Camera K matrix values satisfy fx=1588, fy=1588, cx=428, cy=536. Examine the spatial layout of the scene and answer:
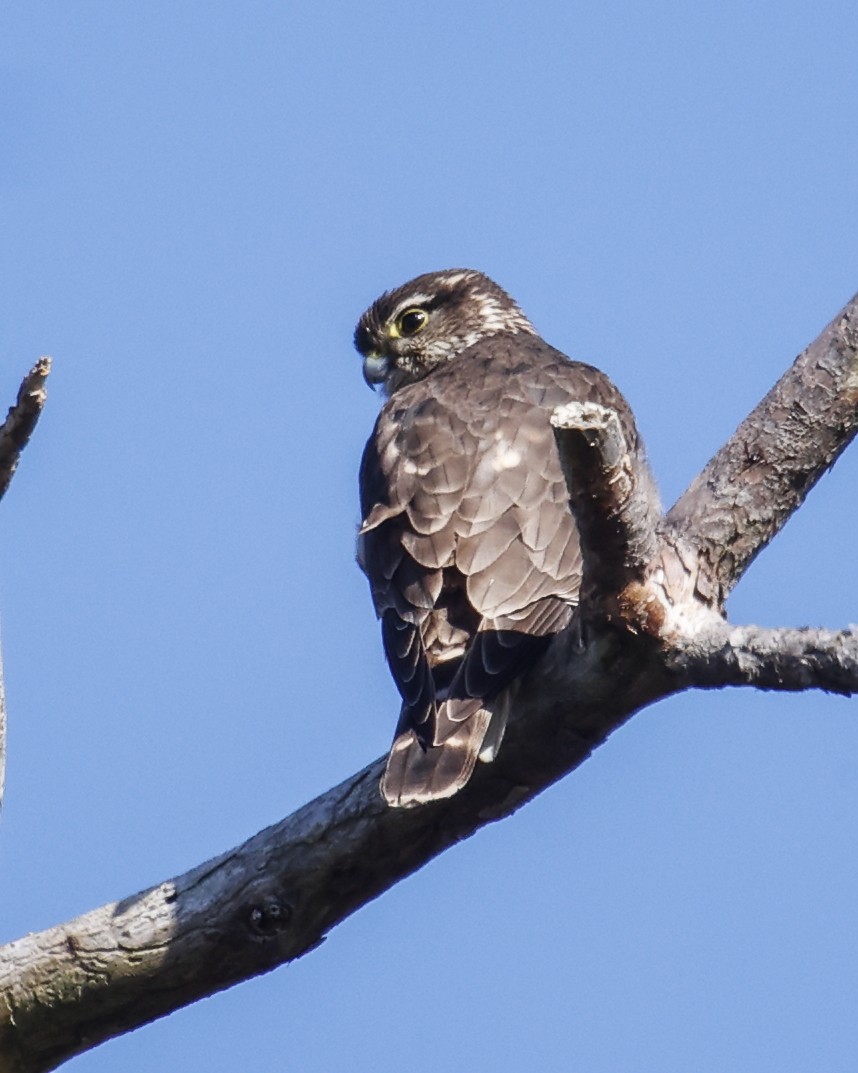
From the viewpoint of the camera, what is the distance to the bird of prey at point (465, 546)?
4492 millimetres

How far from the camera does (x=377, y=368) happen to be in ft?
26.0

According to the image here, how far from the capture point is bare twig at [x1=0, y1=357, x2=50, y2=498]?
384cm

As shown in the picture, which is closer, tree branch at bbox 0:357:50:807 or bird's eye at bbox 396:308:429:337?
tree branch at bbox 0:357:50:807

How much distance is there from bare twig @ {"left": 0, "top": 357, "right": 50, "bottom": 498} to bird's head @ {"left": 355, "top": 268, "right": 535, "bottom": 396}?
393 cm

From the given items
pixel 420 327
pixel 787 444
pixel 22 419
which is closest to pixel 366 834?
pixel 22 419

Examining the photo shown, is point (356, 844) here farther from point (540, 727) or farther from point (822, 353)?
point (822, 353)

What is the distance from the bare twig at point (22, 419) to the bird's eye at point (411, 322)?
400 cm

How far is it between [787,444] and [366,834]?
5.31ft

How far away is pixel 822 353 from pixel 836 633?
1284mm

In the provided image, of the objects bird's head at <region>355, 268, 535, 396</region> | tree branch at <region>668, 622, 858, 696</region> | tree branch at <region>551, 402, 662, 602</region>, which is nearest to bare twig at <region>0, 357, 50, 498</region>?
tree branch at <region>551, 402, 662, 602</region>

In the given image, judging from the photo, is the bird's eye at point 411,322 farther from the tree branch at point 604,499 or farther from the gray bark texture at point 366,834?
the tree branch at point 604,499

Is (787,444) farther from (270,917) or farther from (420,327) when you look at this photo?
(420,327)

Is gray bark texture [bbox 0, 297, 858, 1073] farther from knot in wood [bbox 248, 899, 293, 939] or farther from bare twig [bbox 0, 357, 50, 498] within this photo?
bare twig [bbox 0, 357, 50, 498]

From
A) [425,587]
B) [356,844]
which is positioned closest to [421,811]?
[356,844]
